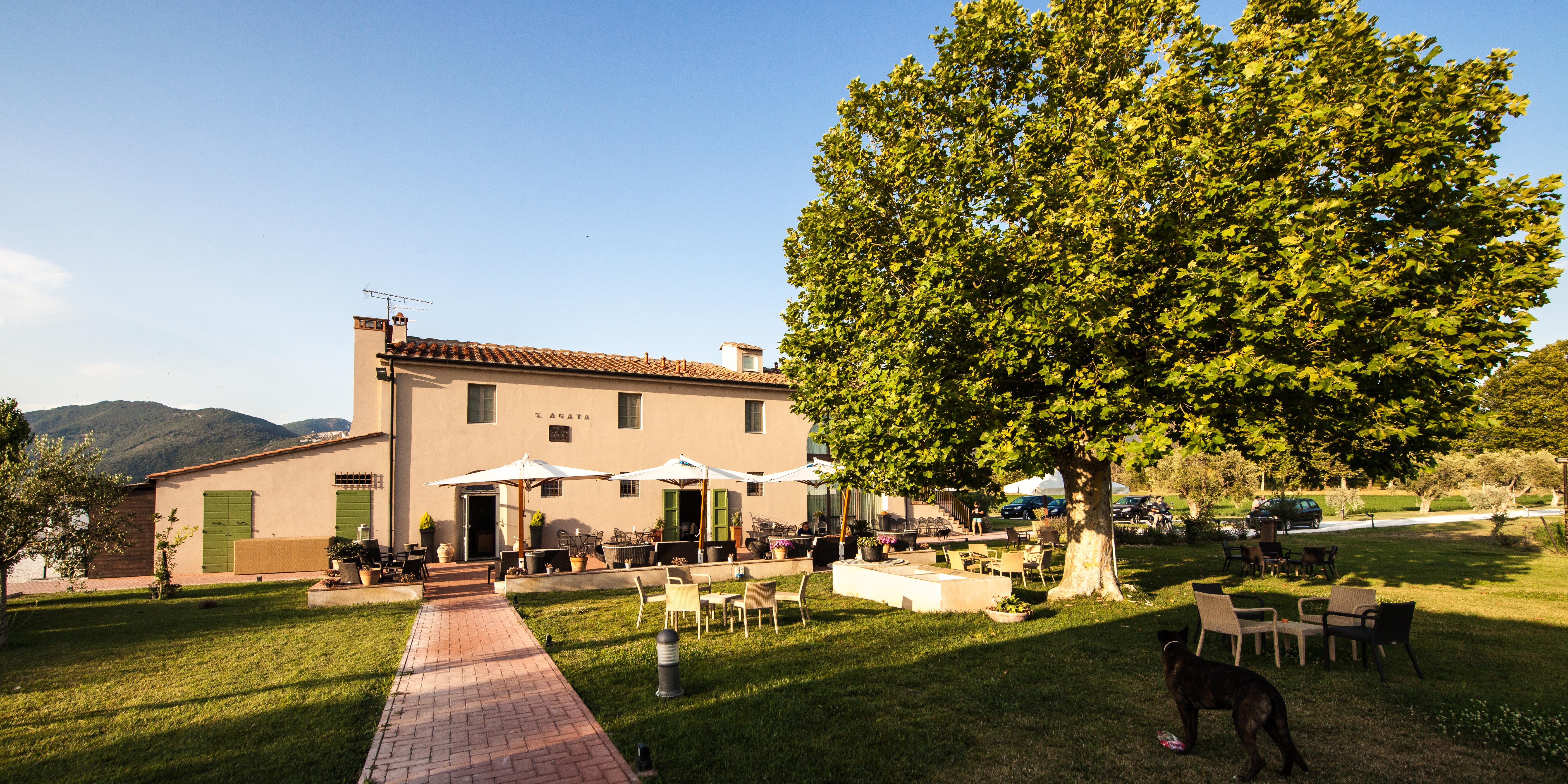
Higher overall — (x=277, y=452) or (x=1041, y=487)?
(x=277, y=452)

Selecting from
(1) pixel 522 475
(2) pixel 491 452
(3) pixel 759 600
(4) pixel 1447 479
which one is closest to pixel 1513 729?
(3) pixel 759 600

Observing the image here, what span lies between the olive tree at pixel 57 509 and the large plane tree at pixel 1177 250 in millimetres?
12187

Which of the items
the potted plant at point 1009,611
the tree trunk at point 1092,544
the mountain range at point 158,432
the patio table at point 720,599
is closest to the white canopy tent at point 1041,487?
the tree trunk at point 1092,544

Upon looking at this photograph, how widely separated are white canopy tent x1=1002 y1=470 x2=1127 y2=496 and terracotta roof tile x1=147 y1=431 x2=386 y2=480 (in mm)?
20661

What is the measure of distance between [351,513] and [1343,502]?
42.6 meters

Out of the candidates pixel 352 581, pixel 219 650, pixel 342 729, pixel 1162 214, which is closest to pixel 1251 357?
pixel 1162 214

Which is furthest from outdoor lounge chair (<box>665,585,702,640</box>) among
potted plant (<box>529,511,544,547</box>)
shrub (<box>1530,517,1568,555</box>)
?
shrub (<box>1530,517,1568,555</box>)

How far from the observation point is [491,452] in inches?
752

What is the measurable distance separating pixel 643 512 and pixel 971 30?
1538 centimetres

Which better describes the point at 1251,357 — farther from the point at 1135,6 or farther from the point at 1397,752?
the point at 1135,6

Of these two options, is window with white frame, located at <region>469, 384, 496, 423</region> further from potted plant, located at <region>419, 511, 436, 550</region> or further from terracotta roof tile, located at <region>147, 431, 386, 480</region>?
potted plant, located at <region>419, 511, 436, 550</region>

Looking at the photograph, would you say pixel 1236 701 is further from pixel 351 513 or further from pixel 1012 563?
pixel 351 513

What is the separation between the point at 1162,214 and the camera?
9.49 m

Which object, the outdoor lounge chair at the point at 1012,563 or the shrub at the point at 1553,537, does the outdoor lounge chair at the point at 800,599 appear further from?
the shrub at the point at 1553,537
